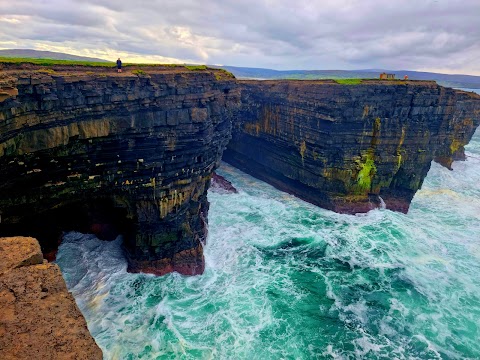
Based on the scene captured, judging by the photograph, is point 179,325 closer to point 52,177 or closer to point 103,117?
point 52,177

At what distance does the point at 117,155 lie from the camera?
2042 cm

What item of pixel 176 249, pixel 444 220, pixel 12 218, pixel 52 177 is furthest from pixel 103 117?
pixel 444 220

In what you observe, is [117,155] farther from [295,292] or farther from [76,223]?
[295,292]

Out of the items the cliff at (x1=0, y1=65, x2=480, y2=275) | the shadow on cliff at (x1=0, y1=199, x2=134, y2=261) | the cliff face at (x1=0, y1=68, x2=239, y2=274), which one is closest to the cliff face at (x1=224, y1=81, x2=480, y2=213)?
the cliff at (x1=0, y1=65, x2=480, y2=275)

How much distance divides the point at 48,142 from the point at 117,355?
1179cm

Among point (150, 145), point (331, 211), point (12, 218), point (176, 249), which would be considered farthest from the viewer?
point (331, 211)

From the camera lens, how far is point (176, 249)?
24.5 meters

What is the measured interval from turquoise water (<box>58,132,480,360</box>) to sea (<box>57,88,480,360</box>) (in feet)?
0.26

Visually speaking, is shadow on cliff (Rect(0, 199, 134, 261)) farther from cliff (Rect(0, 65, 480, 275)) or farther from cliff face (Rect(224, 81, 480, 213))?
cliff face (Rect(224, 81, 480, 213))

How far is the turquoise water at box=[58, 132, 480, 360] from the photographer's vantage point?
18.8 meters

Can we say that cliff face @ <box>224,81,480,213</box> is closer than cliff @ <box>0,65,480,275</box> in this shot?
No

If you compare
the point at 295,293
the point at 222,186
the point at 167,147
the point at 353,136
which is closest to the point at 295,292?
the point at 295,293

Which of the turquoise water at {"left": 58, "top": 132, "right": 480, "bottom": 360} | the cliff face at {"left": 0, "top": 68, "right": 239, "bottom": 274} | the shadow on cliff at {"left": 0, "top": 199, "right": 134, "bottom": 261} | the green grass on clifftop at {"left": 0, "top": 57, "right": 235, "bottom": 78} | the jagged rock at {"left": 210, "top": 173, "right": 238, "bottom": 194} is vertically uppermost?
the green grass on clifftop at {"left": 0, "top": 57, "right": 235, "bottom": 78}

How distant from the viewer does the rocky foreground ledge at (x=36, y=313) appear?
5.61 metres
